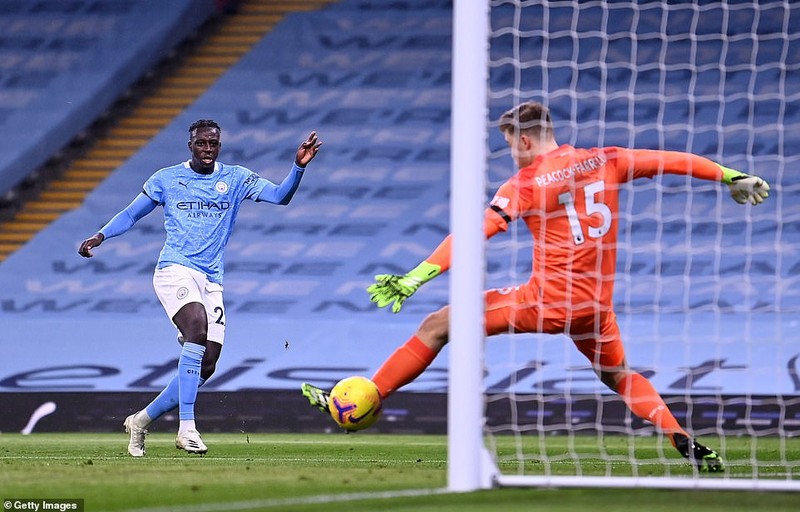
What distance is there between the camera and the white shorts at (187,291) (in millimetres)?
7531

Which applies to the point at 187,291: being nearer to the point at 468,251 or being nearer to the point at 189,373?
the point at 189,373

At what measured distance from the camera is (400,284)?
18.8ft

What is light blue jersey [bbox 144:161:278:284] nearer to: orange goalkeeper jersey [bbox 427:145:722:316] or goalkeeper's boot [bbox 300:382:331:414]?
goalkeeper's boot [bbox 300:382:331:414]

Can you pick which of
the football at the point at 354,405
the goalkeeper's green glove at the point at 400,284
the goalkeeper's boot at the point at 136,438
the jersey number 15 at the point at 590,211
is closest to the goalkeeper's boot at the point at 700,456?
the jersey number 15 at the point at 590,211

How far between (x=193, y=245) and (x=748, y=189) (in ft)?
10.7

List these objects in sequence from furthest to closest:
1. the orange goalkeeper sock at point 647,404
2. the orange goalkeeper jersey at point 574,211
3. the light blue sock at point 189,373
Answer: the light blue sock at point 189,373
the orange goalkeeper sock at point 647,404
the orange goalkeeper jersey at point 574,211

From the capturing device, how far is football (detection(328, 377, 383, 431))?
6098 mm

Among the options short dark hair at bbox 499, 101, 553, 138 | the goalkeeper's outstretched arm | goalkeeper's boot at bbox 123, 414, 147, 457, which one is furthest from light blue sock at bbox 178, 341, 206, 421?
the goalkeeper's outstretched arm

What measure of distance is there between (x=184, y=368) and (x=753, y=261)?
25.2 ft

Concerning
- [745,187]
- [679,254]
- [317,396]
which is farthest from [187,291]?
[679,254]

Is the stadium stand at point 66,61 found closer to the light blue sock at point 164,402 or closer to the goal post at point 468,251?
the light blue sock at point 164,402

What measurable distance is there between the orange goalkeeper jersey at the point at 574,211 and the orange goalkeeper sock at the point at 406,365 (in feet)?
1.92

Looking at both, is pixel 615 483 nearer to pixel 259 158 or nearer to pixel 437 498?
pixel 437 498

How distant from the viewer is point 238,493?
4.99 m
